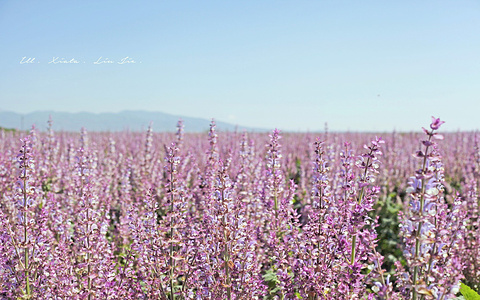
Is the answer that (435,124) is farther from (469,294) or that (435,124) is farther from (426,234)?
(469,294)

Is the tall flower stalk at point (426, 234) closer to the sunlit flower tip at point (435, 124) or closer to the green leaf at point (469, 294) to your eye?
the sunlit flower tip at point (435, 124)

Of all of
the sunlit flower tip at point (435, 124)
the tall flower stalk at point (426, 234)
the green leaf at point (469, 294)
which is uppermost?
the sunlit flower tip at point (435, 124)

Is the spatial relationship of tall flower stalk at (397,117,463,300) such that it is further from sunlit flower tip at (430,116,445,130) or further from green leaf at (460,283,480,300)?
green leaf at (460,283,480,300)

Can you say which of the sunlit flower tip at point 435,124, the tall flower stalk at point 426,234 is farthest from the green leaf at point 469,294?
the sunlit flower tip at point 435,124

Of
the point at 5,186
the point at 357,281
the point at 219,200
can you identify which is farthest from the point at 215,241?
the point at 5,186

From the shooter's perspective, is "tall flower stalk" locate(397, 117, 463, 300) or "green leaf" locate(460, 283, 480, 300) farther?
"green leaf" locate(460, 283, 480, 300)

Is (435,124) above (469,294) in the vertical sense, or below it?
above

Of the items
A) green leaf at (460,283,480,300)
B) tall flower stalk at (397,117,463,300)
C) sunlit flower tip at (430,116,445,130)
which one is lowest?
green leaf at (460,283,480,300)

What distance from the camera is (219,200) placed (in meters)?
3.15

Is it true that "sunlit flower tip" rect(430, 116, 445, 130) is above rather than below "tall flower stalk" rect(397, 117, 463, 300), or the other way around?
above

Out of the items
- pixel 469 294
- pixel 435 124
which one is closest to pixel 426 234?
pixel 435 124

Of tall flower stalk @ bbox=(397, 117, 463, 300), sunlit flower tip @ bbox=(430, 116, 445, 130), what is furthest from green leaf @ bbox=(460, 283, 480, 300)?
sunlit flower tip @ bbox=(430, 116, 445, 130)

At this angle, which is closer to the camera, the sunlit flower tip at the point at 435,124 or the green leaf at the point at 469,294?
the sunlit flower tip at the point at 435,124

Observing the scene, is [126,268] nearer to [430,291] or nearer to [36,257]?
[36,257]
